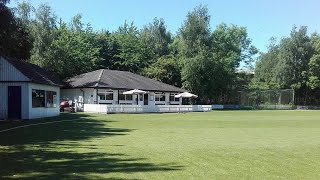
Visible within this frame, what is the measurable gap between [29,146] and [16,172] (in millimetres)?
5388

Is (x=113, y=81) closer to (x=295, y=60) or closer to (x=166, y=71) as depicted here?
(x=166, y=71)

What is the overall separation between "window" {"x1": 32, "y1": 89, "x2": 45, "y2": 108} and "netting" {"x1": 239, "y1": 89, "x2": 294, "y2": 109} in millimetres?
53088

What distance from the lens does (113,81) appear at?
2196 inches

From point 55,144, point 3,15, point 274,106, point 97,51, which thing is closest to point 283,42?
point 274,106

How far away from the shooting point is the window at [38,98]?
32.3 meters

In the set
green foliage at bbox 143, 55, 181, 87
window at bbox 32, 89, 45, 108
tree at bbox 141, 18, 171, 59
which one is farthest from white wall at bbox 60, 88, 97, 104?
tree at bbox 141, 18, 171, 59

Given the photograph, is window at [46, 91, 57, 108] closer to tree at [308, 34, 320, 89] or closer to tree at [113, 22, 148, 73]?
tree at [113, 22, 148, 73]

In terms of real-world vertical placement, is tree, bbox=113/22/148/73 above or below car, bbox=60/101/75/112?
above

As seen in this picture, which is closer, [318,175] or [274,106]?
[318,175]

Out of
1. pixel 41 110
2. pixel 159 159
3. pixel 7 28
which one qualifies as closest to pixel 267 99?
pixel 41 110

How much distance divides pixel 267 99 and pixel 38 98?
5675 centimetres

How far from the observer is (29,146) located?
14.7 meters

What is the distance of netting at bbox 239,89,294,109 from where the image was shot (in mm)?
81375

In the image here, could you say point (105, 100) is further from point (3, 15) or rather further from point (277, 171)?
point (277, 171)
